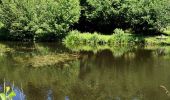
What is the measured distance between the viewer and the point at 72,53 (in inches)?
1184

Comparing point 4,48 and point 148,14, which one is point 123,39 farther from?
point 4,48

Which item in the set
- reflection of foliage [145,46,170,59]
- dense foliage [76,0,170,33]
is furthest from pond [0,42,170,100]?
dense foliage [76,0,170,33]

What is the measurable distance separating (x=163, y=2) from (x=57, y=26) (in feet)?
38.0

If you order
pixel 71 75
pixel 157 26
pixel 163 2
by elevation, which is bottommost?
pixel 71 75

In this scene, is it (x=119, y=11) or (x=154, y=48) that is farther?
(x=119, y=11)

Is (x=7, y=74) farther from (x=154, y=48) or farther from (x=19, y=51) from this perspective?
(x=154, y=48)

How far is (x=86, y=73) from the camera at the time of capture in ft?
74.3

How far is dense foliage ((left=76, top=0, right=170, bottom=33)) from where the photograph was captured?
3819 centimetres

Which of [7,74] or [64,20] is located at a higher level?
[64,20]

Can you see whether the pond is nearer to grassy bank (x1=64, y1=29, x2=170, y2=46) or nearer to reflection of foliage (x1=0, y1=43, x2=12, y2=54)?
reflection of foliage (x1=0, y1=43, x2=12, y2=54)

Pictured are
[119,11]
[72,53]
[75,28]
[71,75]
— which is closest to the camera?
[71,75]

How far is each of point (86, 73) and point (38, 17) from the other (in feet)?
60.0

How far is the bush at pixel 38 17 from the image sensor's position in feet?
127

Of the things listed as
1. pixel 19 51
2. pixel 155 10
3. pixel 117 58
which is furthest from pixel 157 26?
pixel 19 51
